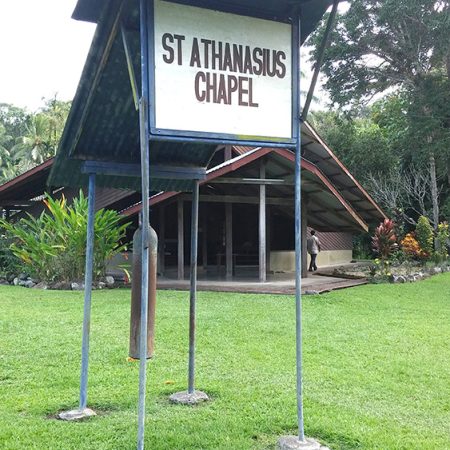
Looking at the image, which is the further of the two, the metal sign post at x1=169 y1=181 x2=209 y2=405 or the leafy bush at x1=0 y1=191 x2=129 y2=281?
the leafy bush at x1=0 y1=191 x2=129 y2=281

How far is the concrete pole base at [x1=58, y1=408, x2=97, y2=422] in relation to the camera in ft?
13.7

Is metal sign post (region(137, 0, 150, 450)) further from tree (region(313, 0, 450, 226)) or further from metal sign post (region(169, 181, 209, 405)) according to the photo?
tree (region(313, 0, 450, 226))

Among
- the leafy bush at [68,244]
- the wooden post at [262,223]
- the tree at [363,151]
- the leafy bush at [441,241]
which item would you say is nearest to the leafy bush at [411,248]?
the leafy bush at [441,241]

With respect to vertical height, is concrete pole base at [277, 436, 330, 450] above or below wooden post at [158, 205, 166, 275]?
below

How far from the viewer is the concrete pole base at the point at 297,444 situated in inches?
140

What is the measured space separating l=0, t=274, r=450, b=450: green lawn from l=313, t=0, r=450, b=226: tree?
11334mm

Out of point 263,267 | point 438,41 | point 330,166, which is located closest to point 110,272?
point 263,267

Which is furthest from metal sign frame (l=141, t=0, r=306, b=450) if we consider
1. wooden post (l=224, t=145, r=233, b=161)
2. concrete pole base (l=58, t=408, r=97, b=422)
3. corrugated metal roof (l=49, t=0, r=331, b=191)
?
wooden post (l=224, t=145, r=233, b=161)

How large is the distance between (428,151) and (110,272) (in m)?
12.2

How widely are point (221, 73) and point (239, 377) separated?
10.5ft

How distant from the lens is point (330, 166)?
701 inches

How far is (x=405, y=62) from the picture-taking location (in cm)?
2134

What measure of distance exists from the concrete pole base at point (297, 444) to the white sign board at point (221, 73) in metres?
2.01

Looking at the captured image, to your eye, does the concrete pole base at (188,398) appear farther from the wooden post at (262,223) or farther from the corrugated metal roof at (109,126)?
the wooden post at (262,223)
